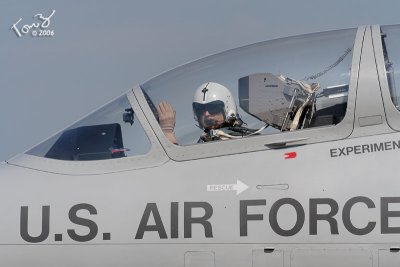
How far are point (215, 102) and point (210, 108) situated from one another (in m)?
0.09

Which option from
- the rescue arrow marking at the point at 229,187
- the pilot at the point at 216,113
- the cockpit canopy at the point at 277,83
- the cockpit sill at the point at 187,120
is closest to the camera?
the rescue arrow marking at the point at 229,187

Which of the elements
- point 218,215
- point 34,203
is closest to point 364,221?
point 218,215

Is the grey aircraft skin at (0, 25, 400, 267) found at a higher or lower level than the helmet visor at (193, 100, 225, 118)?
lower

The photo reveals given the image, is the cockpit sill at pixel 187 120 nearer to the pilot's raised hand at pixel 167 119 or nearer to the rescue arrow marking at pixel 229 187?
the pilot's raised hand at pixel 167 119

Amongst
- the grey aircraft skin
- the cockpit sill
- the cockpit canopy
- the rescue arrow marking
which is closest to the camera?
the grey aircraft skin

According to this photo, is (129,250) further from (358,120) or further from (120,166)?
(358,120)

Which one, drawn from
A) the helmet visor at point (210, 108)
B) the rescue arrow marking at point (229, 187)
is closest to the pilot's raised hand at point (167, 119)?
the helmet visor at point (210, 108)

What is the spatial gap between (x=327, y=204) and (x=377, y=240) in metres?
0.45

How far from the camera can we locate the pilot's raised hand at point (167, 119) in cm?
721

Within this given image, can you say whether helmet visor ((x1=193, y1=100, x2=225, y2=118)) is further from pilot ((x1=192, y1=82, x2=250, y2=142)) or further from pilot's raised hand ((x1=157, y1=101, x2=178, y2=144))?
pilot's raised hand ((x1=157, y1=101, x2=178, y2=144))

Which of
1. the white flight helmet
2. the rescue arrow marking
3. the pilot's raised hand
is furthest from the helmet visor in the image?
the rescue arrow marking

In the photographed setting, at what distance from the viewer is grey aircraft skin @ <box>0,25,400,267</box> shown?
6.59 meters

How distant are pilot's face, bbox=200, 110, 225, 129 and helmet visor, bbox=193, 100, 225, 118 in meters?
0.02

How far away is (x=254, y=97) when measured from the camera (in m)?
7.32
